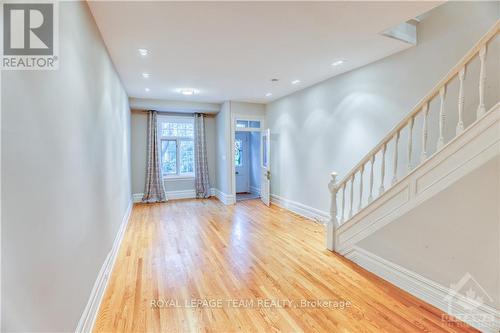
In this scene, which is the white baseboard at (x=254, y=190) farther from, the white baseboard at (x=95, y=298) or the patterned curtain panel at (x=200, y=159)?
the white baseboard at (x=95, y=298)

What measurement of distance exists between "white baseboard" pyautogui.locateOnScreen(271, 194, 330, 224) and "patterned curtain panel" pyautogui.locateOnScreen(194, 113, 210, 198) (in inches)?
83.2

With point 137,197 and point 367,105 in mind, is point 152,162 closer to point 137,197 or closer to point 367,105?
point 137,197

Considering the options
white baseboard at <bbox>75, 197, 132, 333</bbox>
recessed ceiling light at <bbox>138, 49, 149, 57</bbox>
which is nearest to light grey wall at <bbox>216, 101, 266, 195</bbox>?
recessed ceiling light at <bbox>138, 49, 149, 57</bbox>

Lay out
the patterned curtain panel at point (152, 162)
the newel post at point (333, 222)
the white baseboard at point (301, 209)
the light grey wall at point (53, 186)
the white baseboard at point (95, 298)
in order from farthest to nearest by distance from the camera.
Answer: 1. the patterned curtain panel at point (152, 162)
2. the white baseboard at point (301, 209)
3. the newel post at point (333, 222)
4. the white baseboard at point (95, 298)
5. the light grey wall at point (53, 186)

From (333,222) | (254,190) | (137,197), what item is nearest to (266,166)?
(254,190)

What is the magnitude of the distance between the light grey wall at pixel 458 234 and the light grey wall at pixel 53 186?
9.37 feet

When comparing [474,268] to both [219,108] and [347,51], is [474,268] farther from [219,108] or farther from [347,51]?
[219,108]

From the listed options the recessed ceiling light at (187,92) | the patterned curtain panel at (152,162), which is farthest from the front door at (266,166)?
the patterned curtain panel at (152,162)

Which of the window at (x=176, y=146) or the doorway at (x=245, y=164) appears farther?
the doorway at (x=245, y=164)

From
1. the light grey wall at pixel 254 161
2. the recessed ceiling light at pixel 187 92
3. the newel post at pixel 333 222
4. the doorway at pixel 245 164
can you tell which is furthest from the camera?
the doorway at pixel 245 164

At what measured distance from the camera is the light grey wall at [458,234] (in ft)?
5.99

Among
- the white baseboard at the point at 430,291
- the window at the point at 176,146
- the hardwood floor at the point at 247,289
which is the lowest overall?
the hardwood floor at the point at 247,289

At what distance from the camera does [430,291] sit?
221cm

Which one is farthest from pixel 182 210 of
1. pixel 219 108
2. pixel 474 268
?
pixel 474 268
